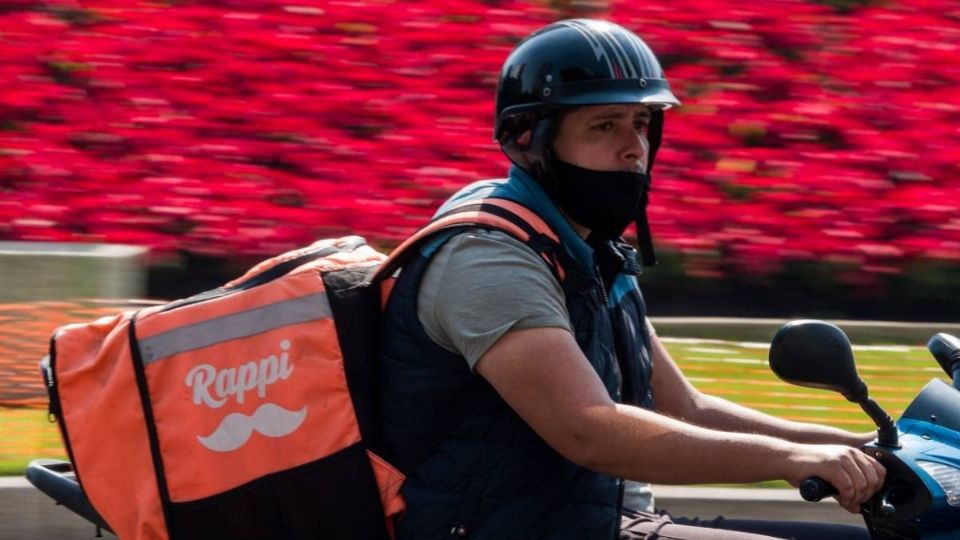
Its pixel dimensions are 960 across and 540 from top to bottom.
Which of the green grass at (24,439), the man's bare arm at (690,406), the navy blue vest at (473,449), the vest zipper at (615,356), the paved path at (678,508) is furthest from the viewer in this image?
the green grass at (24,439)

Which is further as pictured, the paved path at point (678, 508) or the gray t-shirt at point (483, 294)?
the paved path at point (678, 508)

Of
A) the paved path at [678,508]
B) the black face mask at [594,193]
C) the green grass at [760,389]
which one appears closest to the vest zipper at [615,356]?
the black face mask at [594,193]

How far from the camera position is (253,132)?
7.92 m

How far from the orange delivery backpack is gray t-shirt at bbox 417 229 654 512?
4 centimetres

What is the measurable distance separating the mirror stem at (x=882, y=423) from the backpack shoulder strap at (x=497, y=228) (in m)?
0.57

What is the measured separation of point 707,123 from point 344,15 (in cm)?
193

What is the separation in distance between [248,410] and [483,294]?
449 millimetres

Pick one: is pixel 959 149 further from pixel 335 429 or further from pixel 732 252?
pixel 335 429

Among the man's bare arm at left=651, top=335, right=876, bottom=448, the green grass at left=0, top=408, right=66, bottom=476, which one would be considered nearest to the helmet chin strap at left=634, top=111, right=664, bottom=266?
the man's bare arm at left=651, top=335, right=876, bottom=448

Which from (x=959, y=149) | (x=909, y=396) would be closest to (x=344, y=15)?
(x=959, y=149)

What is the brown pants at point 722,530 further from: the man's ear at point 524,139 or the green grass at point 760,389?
the green grass at point 760,389

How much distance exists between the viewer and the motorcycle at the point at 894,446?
282cm

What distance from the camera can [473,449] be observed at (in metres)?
2.94

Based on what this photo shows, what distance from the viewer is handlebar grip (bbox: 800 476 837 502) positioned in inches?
110
